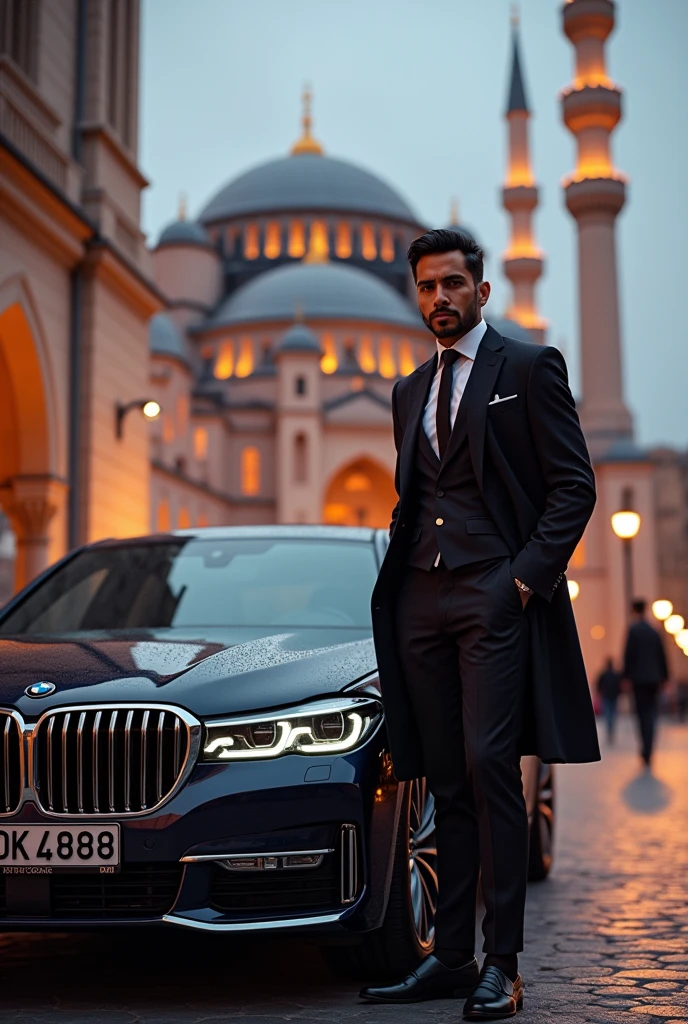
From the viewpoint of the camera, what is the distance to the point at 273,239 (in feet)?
296

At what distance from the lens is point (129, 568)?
18.2 feet

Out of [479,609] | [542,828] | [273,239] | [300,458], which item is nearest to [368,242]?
[273,239]

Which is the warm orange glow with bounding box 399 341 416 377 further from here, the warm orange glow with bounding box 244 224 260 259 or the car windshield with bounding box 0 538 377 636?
the car windshield with bounding box 0 538 377 636

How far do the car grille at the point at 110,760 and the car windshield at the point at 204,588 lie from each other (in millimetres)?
1121

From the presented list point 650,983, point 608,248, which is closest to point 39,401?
point 650,983

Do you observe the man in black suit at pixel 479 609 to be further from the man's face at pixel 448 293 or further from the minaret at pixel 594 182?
the minaret at pixel 594 182

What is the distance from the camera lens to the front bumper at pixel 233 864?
371cm

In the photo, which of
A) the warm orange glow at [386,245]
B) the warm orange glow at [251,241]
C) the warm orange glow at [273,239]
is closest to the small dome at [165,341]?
the warm orange glow at [251,241]

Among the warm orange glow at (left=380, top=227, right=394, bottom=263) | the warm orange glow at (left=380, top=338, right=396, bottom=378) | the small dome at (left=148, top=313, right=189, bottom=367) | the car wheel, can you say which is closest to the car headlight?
the car wheel

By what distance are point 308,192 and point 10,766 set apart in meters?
88.9

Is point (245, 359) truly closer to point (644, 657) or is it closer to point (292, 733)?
point (644, 657)

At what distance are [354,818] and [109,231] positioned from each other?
50.3 feet

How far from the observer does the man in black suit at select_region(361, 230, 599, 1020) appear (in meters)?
3.73

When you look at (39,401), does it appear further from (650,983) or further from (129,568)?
(650,983)
